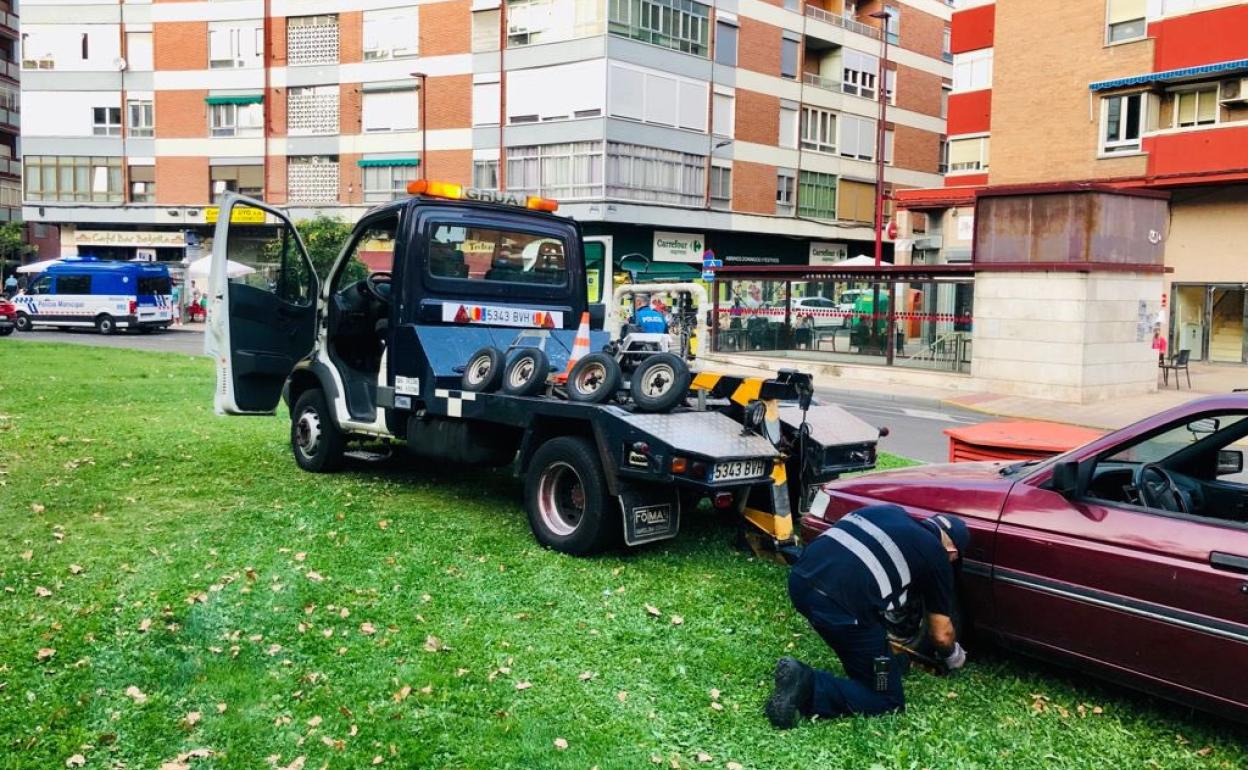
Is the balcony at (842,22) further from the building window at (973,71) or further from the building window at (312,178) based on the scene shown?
the building window at (312,178)

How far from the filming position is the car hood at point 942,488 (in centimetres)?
478

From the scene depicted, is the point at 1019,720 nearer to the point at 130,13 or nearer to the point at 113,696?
the point at 113,696

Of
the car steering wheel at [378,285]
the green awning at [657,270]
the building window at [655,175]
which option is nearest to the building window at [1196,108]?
the building window at [655,175]

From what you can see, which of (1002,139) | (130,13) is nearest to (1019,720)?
(1002,139)

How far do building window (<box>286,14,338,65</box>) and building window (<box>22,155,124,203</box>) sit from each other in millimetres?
9767

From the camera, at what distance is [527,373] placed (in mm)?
7211

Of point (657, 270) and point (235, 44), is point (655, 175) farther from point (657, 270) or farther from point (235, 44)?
point (235, 44)

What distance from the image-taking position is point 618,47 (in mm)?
38500

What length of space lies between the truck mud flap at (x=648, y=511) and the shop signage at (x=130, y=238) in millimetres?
46768

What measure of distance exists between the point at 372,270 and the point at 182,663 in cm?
488

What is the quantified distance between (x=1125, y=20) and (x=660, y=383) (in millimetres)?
27375

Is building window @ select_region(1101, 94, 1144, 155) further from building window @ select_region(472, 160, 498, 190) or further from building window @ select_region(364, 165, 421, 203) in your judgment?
building window @ select_region(364, 165, 421, 203)

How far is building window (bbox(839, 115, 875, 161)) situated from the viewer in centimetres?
4969

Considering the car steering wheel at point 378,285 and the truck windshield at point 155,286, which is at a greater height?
the truck windshield at point 155,286
